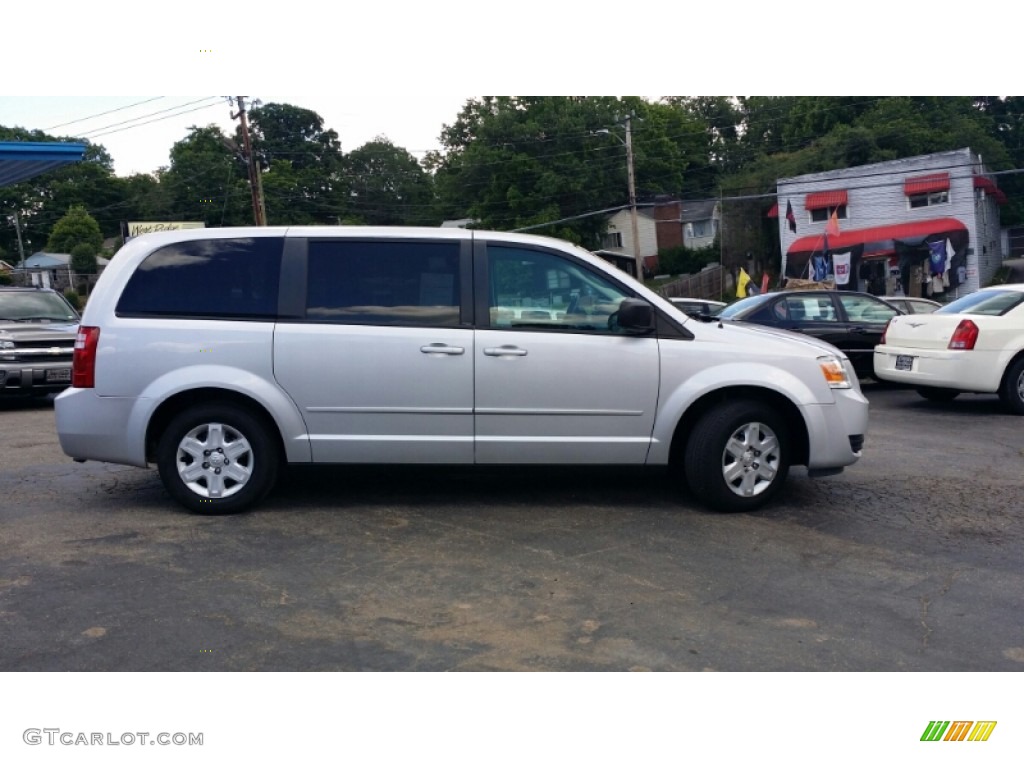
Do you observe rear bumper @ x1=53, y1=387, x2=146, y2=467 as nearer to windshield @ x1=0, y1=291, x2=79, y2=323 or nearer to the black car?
windshield @ x1=0, y1=291, x2=79, y2=323

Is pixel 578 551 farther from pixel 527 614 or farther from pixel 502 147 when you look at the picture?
pixel 502 147

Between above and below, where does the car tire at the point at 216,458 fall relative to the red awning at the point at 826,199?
below

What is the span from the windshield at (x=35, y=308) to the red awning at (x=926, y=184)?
34.1m

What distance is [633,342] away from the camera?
19.9 ft

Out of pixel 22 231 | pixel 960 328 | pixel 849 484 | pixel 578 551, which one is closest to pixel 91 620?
pixel 578 551

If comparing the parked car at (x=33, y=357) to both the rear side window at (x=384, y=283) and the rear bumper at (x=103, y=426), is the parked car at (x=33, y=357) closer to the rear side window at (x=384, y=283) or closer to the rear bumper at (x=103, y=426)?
the rear bumper at (x=103, y=426)

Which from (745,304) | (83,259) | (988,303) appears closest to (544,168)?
(83,259)

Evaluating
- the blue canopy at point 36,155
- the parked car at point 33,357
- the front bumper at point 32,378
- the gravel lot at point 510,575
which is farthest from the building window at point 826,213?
the gravel lot at point 510,575

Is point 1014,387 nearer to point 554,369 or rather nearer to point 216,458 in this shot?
point 554,369

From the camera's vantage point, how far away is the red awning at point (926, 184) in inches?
1469

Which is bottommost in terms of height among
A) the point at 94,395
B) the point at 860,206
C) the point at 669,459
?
the point at 669,459

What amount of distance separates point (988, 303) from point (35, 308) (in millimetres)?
12423

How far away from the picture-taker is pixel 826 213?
41719 millimetres

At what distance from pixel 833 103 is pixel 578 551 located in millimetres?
56226
